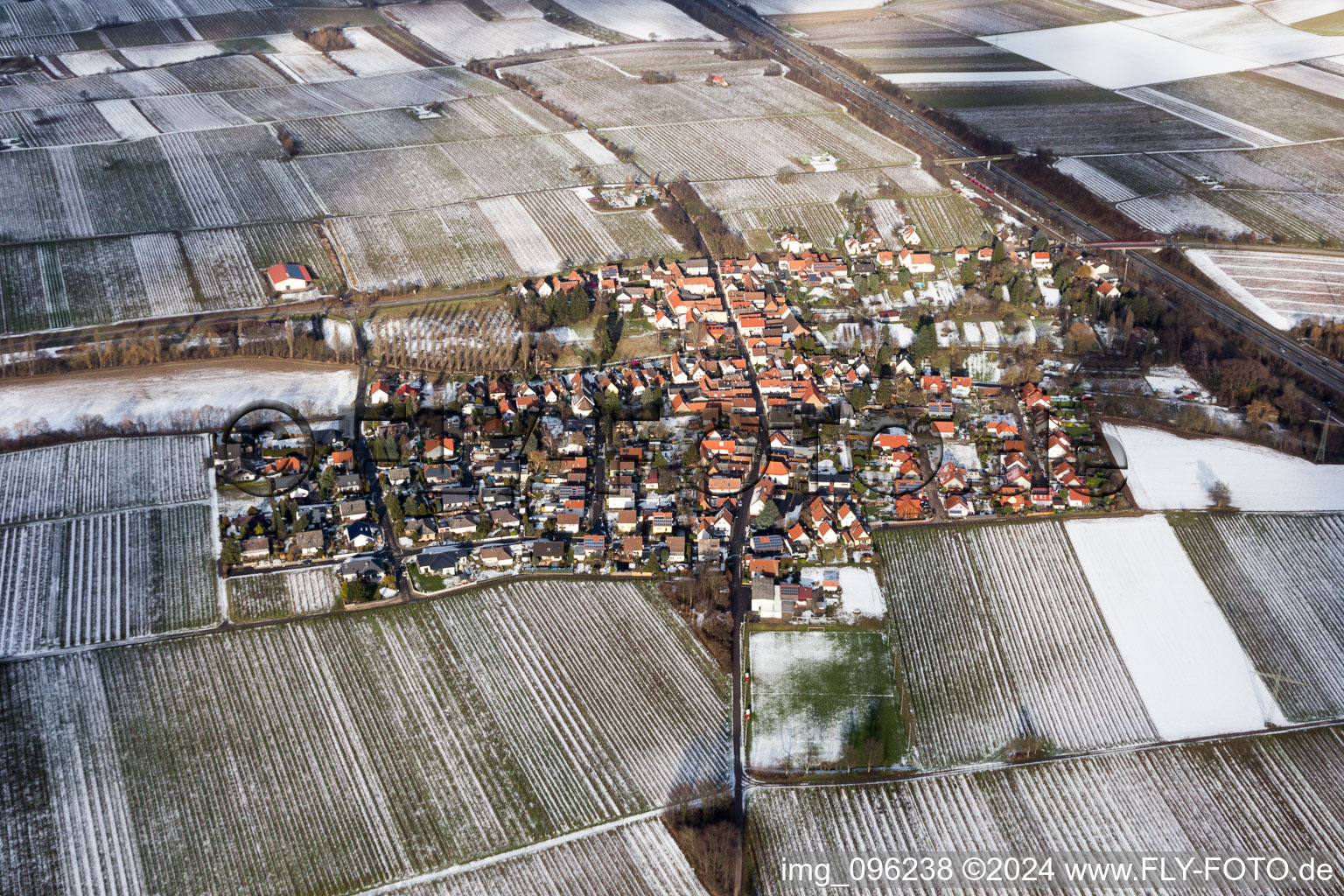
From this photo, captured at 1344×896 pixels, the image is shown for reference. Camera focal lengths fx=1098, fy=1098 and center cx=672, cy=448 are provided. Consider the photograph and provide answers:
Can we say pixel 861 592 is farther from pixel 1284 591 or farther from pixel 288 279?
pixel 288 279

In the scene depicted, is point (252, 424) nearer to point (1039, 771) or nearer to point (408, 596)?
point (408, 596)

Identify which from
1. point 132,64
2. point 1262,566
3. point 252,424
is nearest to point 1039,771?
point 1262,566

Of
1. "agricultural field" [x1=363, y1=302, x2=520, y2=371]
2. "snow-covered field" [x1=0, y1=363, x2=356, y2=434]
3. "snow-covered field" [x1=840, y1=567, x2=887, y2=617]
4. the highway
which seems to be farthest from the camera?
the highway

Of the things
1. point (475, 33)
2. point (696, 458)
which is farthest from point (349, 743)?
point (475, 33)

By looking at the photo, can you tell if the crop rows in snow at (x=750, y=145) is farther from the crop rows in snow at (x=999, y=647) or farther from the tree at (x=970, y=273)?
the crop rows in snow at (x=999, y=647)

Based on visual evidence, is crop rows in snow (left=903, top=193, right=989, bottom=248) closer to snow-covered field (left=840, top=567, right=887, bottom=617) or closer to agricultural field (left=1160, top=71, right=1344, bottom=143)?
agricultural field (left=1160, top=71, right=1344, bottom=143)

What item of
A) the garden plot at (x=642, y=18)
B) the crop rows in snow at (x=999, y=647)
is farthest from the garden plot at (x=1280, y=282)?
the garden plot at (x=642, y=18)

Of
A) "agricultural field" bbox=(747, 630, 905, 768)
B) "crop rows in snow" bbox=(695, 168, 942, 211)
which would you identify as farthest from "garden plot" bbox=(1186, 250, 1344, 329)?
"agricultural field" bbox=(747, 630, 905, 768)
